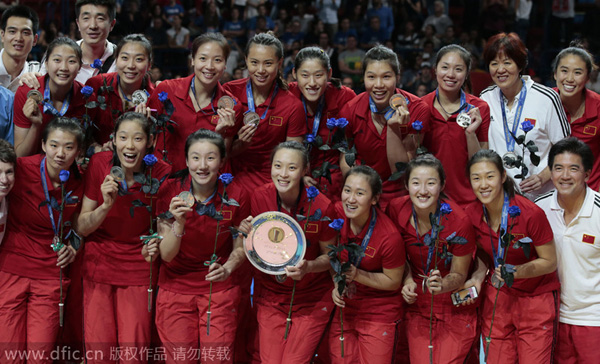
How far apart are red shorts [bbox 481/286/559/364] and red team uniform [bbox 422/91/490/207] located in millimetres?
753

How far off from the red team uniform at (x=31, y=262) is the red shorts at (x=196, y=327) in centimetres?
71

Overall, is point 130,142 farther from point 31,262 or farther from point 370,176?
point 370,176

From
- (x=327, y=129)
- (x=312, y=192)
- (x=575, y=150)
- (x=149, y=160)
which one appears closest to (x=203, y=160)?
(x=149, y=160)

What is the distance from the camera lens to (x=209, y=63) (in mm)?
4812

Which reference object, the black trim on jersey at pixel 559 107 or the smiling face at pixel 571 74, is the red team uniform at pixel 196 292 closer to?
the black trim on jersey at pixel 559 107

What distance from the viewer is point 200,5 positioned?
1273 cm

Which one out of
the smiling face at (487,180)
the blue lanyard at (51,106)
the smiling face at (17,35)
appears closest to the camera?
the smiling face at (487,180)

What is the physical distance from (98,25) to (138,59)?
30.0 inches

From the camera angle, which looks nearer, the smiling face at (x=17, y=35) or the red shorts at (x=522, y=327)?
the red shorts at (x=522, y=327)

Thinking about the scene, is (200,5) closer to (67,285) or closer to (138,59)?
(138,59)

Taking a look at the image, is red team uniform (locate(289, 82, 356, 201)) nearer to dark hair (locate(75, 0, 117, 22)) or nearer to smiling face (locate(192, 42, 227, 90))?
smiling face (locate(192, 42, 227, 90))

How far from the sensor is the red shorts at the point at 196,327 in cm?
448

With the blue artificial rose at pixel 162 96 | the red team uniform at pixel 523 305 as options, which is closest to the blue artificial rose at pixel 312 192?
the red team uniform at pixel 523 305

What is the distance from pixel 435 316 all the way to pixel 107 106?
262 centimetres
